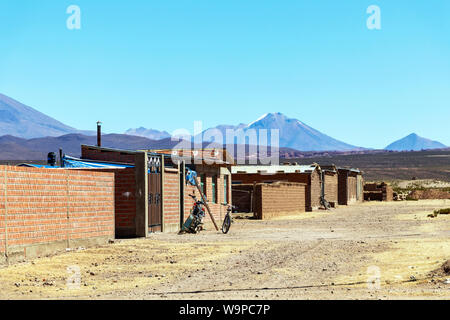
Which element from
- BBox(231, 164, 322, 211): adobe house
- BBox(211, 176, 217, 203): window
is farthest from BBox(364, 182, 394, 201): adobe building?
BBox(211, 176, 217, 203): window

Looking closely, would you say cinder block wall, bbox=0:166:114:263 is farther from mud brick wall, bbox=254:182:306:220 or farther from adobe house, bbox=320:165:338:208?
adobe house, bbox=320:165:338:208

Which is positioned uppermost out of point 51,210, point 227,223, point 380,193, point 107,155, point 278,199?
point 107,155

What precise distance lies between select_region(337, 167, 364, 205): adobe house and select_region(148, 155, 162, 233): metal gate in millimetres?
40672

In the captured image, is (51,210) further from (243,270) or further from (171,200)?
(171,200)

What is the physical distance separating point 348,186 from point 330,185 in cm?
680

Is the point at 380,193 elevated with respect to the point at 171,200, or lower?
lower

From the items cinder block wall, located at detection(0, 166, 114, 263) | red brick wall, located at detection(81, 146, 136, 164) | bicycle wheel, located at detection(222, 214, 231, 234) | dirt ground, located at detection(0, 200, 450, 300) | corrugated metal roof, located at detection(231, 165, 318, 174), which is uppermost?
red brick wall, located at detection(81, 146, 136, 164)

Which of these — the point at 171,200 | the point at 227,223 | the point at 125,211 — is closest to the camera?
the point at 125,211

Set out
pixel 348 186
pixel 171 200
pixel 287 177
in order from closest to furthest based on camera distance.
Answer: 1. pixel 171 200
2. pixel 287 177
3. pixel 348 186

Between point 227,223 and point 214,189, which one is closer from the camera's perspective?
point 227,223

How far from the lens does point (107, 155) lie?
95.3ft

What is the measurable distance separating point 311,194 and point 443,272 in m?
37.0

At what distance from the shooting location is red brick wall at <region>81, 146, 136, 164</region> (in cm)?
2786

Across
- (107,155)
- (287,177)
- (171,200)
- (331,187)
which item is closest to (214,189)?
(107,155)
